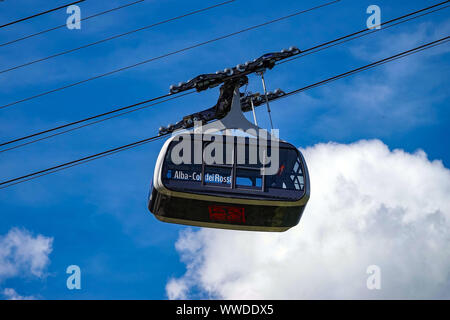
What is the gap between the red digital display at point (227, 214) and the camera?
19577 millimetres

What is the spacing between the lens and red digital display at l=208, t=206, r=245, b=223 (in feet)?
64.2

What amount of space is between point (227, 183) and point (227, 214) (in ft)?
2.44

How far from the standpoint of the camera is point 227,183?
19.7 m

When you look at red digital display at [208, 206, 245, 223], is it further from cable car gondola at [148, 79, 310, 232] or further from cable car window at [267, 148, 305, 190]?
cable car window at [267, 148, 305, 190]

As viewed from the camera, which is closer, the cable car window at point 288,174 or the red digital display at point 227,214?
the red digital display at point 227,214

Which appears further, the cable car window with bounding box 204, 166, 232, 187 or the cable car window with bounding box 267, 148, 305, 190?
the cable car window with bounding box 267, 148, 305, 190

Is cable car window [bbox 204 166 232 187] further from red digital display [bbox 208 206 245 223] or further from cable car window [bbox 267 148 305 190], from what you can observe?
cable car window [bbox 267 148 305 190]

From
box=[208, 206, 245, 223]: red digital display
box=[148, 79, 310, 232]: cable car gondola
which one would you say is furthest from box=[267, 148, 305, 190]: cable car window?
box=[208, 206, 245, 223]: red digital display

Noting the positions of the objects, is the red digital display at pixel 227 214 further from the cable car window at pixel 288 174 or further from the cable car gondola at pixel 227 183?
the cable car window at pixel 288 174

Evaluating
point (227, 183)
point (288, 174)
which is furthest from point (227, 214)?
point (288, 174)

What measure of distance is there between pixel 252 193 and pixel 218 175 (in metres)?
0.94

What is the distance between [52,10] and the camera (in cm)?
1873

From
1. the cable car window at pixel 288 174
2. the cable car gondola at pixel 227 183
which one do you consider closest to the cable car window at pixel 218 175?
the cable car gondola at pixel 227 183

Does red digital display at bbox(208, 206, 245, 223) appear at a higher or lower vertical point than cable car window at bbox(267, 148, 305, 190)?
lower
